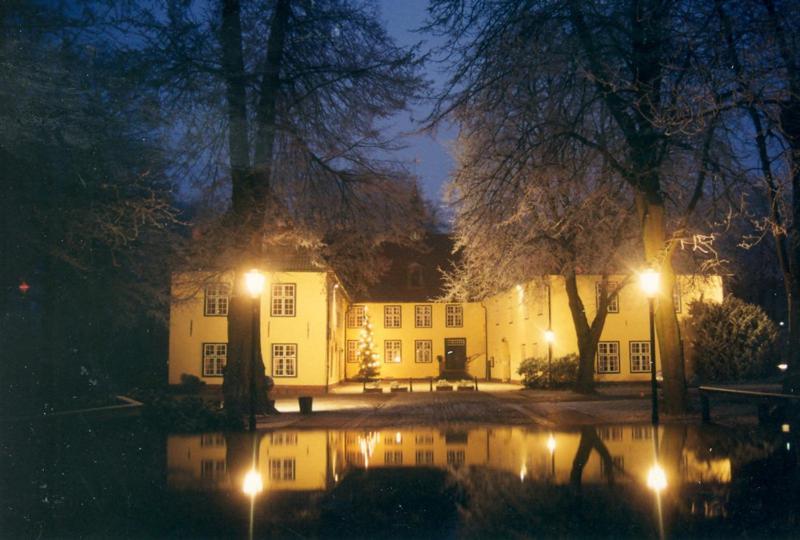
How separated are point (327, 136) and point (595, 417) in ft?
34.3

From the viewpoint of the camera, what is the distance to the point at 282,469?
11484 millimetres

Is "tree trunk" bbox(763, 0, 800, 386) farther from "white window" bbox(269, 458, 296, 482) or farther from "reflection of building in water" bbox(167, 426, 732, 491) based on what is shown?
"white window" bbox(269, 458, 296, 482)

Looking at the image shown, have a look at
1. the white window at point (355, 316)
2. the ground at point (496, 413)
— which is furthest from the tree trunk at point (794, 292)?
the white window at point (355, 316)

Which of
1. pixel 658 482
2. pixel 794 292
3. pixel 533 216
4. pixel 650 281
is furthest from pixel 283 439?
pixel 794 292

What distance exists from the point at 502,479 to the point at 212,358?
31992mm

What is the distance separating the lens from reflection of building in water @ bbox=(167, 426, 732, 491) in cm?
1046

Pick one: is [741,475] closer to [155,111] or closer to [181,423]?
[181,423]

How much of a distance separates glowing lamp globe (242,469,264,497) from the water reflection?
102 mm

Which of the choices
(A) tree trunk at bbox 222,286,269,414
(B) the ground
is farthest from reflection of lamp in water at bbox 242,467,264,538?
(A) tree trunk at bbox 222,286,269,414

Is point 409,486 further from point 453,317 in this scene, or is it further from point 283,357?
point 453,317

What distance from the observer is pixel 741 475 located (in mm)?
10180

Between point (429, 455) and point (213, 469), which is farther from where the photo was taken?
point (429, 455)

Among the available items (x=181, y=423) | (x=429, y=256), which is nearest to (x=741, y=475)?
(x=181, y=423)

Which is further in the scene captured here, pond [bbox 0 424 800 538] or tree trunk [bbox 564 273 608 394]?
tree trunk [bbox 564 273 608 394]
